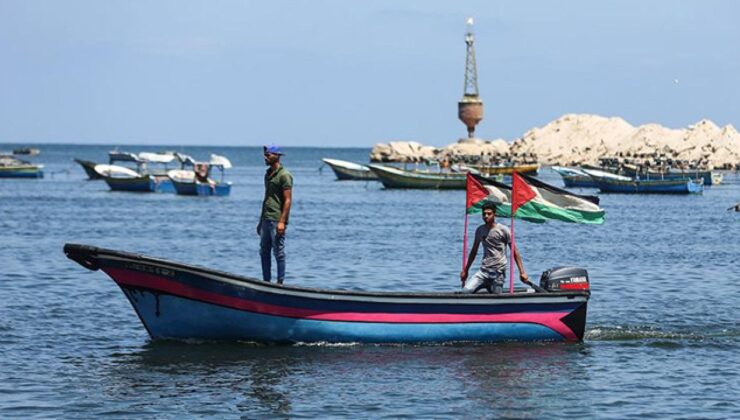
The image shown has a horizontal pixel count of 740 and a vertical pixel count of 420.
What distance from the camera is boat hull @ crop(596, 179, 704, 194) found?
289ft

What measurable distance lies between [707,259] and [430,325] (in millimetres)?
19649

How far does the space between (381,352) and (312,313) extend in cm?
118

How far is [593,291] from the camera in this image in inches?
1112

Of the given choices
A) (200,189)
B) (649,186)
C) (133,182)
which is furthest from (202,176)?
(649,186)

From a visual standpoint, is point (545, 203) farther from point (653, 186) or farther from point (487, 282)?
point (653, 186)

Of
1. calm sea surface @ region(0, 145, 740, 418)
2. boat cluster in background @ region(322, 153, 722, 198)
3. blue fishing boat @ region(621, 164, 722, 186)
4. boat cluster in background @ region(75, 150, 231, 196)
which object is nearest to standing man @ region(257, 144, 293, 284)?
calm sea surface @ region(0, 145, 740, 418)

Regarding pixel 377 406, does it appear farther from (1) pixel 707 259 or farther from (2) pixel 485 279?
(1) pixel 707 259

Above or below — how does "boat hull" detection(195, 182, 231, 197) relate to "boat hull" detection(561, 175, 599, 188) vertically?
below

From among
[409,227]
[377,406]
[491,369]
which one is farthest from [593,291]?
[409,227]

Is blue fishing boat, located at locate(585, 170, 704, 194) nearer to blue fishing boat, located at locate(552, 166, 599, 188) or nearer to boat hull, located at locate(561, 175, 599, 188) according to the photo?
blue fishing boat, located at locate(552, 166, 599, 188)

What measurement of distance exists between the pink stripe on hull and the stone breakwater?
4302 inches

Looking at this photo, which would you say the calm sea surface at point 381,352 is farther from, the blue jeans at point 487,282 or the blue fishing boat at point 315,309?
the blue jeans at point 487,282

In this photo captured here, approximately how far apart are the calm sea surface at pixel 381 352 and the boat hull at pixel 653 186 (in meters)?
42.8

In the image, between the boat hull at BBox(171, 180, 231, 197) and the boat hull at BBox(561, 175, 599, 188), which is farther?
the boat hull at BBox(561, 175, 599, 188)
